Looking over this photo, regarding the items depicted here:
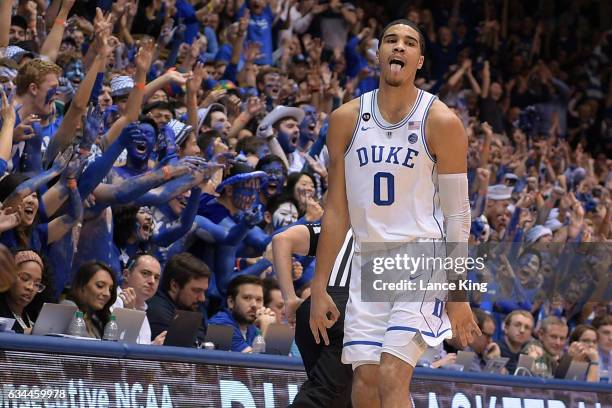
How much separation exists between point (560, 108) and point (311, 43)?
6.06 metres

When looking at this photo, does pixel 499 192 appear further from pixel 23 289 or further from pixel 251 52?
pixel 23 289

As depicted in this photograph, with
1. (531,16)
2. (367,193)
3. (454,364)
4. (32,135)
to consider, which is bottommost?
(454,364)

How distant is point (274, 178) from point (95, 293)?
10.2 feet

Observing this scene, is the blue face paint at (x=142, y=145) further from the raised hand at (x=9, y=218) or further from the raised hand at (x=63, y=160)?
the raised hand at (x=9, y=218)

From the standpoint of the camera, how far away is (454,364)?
8727 mm

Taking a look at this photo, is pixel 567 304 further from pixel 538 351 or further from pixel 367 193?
pixel 367 193

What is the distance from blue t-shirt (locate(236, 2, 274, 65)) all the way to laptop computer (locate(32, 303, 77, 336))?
313 inches

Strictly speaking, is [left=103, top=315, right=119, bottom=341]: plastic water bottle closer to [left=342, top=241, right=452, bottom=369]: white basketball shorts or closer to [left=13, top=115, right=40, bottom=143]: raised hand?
[left=13, top=115, right=40, bottom=143]: raised hand

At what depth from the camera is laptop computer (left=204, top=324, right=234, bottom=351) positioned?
7.40 meters

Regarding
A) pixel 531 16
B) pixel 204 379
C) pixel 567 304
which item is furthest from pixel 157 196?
pixel 531 16

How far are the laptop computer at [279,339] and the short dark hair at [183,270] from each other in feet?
2.28

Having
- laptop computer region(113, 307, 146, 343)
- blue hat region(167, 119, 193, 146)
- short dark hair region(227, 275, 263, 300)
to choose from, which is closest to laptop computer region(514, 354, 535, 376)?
short dark hair region(227, 275, 263, 300)

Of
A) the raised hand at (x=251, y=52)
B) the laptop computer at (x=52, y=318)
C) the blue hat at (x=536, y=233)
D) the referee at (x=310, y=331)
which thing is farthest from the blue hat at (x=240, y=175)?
the blue hat at (x=536, y=233)

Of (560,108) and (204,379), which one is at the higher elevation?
(560,108)
